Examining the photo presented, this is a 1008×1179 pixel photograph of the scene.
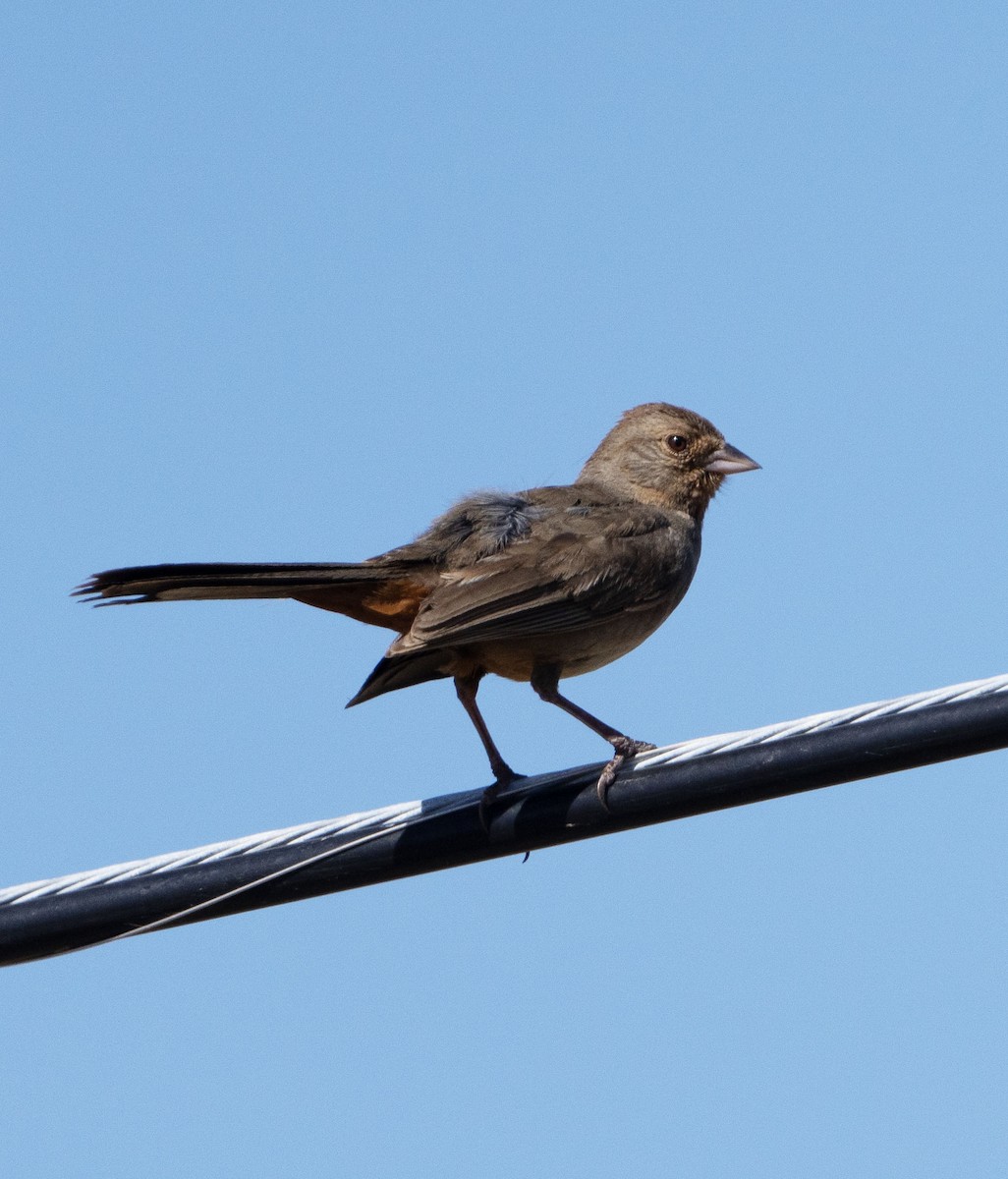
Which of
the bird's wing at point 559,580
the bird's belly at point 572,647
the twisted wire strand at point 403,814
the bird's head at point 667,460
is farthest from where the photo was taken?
the bird's head at point 667,460

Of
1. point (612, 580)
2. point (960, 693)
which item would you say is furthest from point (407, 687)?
point (960, 693)

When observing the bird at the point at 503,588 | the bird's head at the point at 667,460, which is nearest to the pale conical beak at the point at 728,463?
the bird's head at the point at 667,460

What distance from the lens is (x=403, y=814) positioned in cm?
432

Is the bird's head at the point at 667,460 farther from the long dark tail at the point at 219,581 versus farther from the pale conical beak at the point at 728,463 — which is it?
the long dark tail at the point at 219,581

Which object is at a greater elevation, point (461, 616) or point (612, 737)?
point (461, 616)

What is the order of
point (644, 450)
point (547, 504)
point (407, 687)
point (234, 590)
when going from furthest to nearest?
1. point (644, 450)
2. point (547, 504)
3. point (407, 687)
4. point (234, 590)

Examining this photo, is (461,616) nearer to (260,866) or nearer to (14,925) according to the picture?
(260,866)

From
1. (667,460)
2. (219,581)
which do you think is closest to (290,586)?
(219,581)

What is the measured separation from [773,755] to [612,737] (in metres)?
2.13

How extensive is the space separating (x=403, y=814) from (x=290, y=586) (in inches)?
59.5

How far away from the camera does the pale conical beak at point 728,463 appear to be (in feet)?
26.8

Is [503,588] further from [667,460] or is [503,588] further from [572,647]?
[667,460]

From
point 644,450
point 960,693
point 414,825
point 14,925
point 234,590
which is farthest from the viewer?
point 644,450

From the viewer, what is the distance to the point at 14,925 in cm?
412
